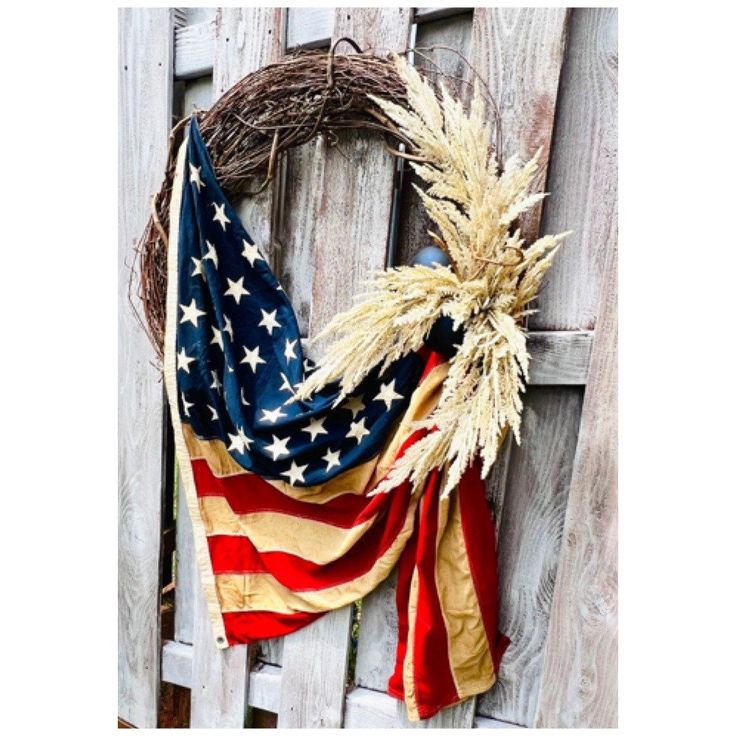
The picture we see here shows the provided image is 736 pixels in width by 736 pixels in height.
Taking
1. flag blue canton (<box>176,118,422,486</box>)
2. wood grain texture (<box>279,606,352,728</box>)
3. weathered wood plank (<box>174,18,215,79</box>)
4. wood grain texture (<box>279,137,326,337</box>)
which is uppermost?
weathered wood plank (<box>174,18,215,79</box>)

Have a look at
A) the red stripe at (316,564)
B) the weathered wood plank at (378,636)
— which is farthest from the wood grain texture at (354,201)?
the weathered wood plank at (378,636)

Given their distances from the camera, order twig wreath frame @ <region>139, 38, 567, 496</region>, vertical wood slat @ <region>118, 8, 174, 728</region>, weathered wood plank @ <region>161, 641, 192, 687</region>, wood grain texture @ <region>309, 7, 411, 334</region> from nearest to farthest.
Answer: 1. twig wreath frame @ <region>139, 38, 567, 496</region>
2. wood grain texture @ <region>309, 7, 411, 334</region>
3. vertical wood slat @ <region>118, 8, 174, 728</region>
4. weathered wood plank @ <region>161, 641, 192, 687</region>

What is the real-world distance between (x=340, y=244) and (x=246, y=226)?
28cm

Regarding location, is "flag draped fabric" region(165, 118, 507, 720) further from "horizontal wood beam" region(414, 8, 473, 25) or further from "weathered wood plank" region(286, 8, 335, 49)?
"horizontal wood beam" region(414, 8, 473, 25)

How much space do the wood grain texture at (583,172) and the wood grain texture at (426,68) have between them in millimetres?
220

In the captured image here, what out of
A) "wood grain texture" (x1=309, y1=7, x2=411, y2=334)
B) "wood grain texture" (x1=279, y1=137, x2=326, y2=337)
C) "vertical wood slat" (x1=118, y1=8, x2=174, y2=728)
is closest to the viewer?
"wood grain texture" (x1=309, y1=7, x2=411, y2=334)

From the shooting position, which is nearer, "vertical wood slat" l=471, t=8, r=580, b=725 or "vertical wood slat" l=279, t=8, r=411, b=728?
"vertical wood slat" l=471, t=8, r=580, b=725

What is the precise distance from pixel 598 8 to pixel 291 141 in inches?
27.3

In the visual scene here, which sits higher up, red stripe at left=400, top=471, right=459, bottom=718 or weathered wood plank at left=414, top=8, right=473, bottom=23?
weathered wood plank at left=414, top=8, right=473, bottom=23

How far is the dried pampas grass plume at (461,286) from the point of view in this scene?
0.99 meters

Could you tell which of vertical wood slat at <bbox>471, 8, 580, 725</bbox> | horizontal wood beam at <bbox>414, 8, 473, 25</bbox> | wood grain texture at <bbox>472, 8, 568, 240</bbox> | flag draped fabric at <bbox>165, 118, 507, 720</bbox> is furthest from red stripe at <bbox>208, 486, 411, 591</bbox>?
horizontal wood beam at <bbox>414, 8, 473, 25</bbox>

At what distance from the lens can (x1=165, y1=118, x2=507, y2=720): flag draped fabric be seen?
117cm

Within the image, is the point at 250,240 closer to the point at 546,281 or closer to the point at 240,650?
the point at 546,281

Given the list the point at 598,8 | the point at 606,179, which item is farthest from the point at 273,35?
the point at 606,179
